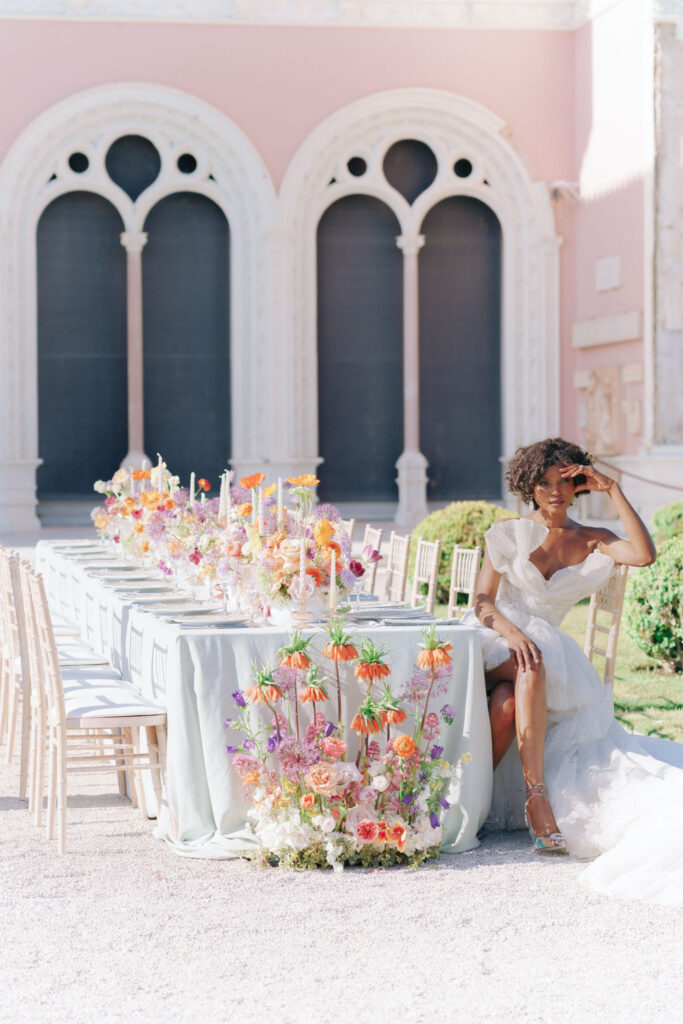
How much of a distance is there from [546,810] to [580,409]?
11.6m

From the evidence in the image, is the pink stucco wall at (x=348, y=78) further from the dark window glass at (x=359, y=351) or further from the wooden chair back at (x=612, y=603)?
the wooden chair back at (x=612, y=603)

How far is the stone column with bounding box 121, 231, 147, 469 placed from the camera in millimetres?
15273

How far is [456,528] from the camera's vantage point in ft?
32.3

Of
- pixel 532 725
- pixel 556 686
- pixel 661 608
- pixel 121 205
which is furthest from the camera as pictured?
pixel 121 205

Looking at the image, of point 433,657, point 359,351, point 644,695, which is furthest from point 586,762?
point 359,351

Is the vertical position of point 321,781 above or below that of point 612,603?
below

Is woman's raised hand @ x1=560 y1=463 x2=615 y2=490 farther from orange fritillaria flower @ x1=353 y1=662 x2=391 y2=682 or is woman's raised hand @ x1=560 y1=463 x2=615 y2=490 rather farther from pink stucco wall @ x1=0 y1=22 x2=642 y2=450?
pink stucco wall @ x1=0 y1=22 x2=642 y2=450

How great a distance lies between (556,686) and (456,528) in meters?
5.27

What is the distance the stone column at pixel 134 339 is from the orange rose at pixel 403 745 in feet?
37.0

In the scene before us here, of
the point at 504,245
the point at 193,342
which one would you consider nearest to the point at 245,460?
the point at 193,342

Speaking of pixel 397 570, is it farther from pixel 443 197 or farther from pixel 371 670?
pixel 443 197

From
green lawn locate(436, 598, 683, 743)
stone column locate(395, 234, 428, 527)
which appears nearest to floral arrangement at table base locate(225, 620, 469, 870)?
green lawn locate(436, 598, 683, 743)

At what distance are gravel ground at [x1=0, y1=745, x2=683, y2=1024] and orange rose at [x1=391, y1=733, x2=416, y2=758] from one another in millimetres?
343

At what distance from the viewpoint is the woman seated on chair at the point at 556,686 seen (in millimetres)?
4359
